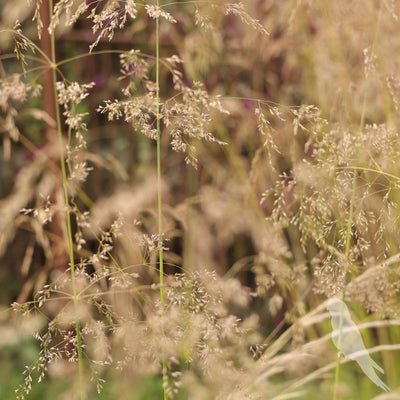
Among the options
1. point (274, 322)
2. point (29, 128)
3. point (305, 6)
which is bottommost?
point (274, 322)

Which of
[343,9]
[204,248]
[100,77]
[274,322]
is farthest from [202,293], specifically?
[100,77]

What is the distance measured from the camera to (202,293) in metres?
0.89

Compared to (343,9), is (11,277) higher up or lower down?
Answer: lower down

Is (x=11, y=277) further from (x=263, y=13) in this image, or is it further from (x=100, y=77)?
(x=263, y=13)

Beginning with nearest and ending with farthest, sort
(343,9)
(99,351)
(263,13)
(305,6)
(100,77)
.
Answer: (99,351) < (343,9) < (305,6) < (263,13) < (100,77)

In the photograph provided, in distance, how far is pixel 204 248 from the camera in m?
2.20

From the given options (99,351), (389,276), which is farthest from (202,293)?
(389,276)

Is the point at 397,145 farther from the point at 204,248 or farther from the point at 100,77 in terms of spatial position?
the point at 100,77

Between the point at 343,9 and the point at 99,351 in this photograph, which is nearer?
the point at 99,351

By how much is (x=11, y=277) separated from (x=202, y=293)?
6.56 ft

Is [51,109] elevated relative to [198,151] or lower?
elevated

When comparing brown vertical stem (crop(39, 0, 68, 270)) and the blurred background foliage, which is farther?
brown vertical stem (crop(39, 0, 68, 270))

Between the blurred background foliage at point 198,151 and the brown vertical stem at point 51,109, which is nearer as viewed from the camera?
the blurred background foliage at point 198,151

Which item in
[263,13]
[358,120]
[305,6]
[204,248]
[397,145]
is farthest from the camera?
[263,13]
